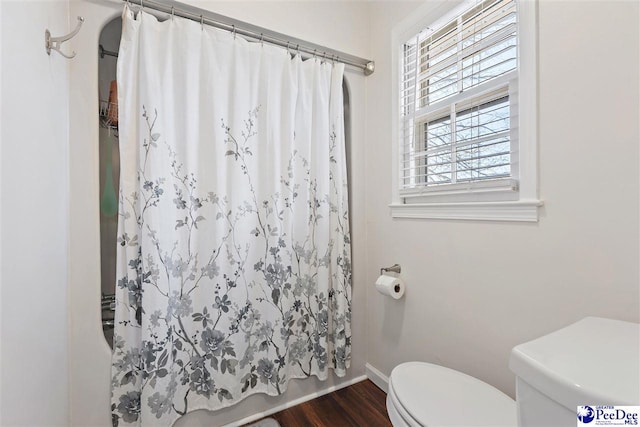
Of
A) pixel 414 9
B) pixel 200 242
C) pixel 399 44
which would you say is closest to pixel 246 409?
pixel 200 242

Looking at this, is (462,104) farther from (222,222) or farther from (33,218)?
(33,218)

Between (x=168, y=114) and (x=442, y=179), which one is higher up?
(x=168, y=114)

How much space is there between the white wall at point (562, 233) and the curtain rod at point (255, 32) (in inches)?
41.0

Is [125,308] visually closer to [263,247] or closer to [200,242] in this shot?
[200,242]

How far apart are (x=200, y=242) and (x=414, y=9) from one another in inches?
66.6

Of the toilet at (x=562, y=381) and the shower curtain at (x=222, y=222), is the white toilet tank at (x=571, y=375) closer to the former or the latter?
the toilet at (x=562, y=381)

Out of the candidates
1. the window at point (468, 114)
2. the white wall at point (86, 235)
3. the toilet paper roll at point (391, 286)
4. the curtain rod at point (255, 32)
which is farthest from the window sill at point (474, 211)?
the white wall at point (86, 235)

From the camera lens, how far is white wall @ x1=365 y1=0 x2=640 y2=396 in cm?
84

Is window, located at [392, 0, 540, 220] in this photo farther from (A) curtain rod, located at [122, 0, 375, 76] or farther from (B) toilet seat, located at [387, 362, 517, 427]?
(B) toilet seat, located at [387, 362, 517, 427]

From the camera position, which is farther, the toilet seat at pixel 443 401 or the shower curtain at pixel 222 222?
the shower curtain at pixel 222 222

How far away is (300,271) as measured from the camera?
1624mm

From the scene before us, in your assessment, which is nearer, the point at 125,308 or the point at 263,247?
the point at 125,308

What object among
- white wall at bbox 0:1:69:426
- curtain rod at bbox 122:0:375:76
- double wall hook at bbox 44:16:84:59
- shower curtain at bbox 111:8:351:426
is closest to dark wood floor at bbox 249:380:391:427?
shower curtain at bbox 111:8:351:426

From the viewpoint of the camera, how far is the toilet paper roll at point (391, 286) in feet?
5.05
